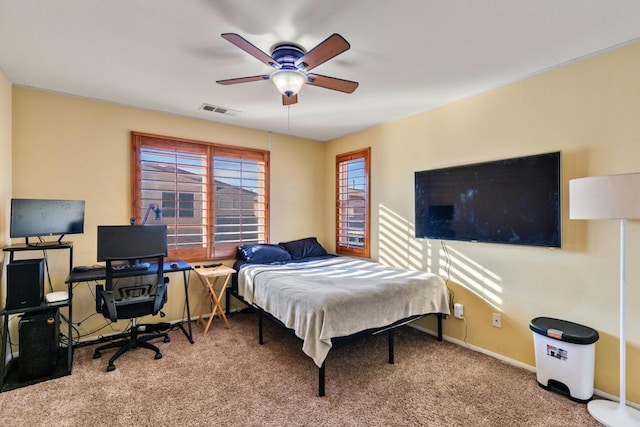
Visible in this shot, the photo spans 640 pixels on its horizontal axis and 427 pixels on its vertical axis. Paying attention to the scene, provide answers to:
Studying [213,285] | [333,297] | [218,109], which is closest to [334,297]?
[333,297]

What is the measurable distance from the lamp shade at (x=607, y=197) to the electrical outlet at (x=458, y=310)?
142 centimetres

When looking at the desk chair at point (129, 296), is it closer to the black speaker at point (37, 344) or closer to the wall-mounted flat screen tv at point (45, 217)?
the black speaker at point (37, 344)

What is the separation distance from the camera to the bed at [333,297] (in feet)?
7.49

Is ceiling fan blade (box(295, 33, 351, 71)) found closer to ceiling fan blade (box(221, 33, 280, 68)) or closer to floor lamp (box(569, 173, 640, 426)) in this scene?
ceiling fan blade (box(221, 33, 280, 68))

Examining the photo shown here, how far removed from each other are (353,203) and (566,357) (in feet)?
9.50

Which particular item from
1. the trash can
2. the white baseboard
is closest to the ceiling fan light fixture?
the trash can

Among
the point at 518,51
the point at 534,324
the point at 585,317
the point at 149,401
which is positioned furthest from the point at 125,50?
the point at 585,317

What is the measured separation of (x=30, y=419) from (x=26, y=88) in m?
2.84

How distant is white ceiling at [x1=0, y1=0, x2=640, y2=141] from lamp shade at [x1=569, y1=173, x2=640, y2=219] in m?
0.99

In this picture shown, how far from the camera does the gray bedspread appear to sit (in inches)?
89.9

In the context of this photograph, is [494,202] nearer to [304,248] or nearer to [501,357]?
[501,357]

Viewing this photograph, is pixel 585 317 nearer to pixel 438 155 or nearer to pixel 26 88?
pixel 438 155

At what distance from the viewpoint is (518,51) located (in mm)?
2250

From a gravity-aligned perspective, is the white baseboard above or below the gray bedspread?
below
